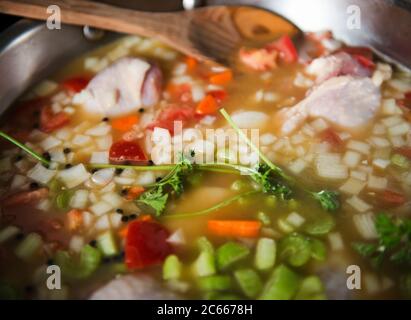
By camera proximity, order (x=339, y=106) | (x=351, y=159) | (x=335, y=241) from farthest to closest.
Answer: (x=339, y=106) → (x=351, y=159) → (x=335, y=241)

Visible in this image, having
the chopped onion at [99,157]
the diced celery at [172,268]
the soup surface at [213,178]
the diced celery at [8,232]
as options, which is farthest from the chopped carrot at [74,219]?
the diced celery at [172,268]

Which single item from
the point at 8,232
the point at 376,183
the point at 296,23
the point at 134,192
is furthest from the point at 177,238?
the point at 296,23

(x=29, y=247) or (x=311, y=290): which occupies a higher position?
(x=29, y=247)

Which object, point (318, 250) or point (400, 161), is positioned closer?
point (318, 250)

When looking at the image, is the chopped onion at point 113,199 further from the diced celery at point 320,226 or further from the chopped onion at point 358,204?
the chopped onion at point 358,204

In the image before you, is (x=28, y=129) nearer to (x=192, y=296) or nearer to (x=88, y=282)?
(x=88, y=282)

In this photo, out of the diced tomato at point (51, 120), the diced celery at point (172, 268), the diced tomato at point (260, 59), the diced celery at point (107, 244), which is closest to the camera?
the diced celery at point (172, 268)

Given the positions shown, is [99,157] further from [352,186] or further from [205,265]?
[352,186]
